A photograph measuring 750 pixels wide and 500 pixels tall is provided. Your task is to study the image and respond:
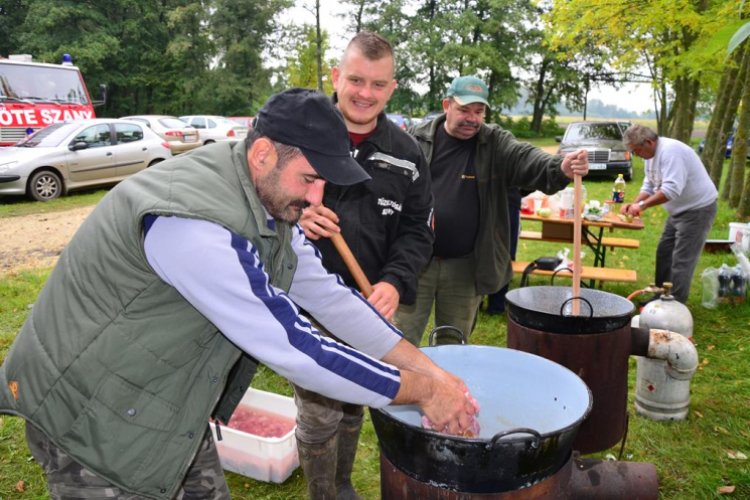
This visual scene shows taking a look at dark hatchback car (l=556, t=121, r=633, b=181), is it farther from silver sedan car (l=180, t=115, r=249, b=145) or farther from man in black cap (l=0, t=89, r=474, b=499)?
man in black cap (l=0, t=89, r=474, b=499)

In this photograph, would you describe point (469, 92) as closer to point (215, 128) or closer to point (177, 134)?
point (177, 134)

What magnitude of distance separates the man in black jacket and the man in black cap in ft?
3.30

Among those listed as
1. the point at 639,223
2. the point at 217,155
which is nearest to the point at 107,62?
the point at 639,223

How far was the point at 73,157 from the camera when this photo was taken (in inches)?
444

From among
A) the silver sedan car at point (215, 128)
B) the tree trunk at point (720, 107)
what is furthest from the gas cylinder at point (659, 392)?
the silver sedan car at point (215, 128)

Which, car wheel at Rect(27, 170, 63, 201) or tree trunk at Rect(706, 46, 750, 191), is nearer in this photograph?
car wheel at Rect(27, 170, 63, 201)

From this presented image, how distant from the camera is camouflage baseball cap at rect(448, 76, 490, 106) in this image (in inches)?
135

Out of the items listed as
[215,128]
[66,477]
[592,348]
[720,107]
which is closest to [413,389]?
[66,477]

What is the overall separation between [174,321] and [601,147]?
15357 millimetres

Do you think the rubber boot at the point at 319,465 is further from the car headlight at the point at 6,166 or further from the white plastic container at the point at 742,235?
the car headlight at the point at 6,166

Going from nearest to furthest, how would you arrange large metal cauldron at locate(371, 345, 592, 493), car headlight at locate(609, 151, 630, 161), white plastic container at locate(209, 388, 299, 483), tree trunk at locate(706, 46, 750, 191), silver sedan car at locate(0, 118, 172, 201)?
large metal cauldron at locate(371, 345, 592, 493) → white plastic container at locate(209, 388, 299, 483) → silver sedan car at locate(0, 118, 172, 201) → tree trunk at locate(706, 46, 750, 191) → car headlight at locate(609, 151, 630, 161)

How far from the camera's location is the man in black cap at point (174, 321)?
56.8 inches

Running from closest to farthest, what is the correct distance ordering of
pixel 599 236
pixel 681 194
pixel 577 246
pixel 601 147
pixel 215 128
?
pixel 577 246 < pixel 681 194 < pixel 599 236 < pixel 601 147 < pixel 215 128

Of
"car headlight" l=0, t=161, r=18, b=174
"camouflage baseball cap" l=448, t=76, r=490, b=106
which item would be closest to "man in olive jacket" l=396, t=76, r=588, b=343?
"camouflage baseball cap" l=448, t=76, r=490, b=106
